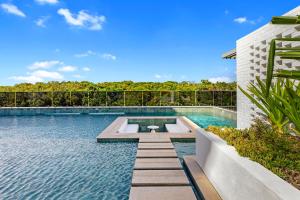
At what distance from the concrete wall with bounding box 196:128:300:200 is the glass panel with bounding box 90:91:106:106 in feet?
62.6

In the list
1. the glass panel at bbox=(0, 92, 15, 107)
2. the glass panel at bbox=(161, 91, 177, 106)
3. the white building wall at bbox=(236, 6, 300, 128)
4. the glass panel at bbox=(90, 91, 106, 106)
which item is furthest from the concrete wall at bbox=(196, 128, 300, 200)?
the glass panel at bbox=(0, 92, 15, 107)

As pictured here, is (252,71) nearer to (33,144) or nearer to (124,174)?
(124,174)

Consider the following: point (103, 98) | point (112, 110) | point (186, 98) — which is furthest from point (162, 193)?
→ point (103, 98)

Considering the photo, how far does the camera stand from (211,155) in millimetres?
4809

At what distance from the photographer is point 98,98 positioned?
79.4ft

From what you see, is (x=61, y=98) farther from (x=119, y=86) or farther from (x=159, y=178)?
(x=159, y=178)

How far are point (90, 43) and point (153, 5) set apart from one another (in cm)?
1257

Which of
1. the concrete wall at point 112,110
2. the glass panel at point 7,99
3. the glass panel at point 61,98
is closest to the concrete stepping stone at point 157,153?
the concrete wall at point 112,110

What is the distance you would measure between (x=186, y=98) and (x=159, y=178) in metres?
19.4

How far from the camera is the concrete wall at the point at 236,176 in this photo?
2.60 meters

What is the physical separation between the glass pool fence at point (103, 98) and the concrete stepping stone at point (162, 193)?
19.6m

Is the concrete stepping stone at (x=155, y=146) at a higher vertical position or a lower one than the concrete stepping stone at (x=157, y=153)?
higher

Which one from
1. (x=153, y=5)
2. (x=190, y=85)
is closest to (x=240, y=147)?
(x=190, y=85)

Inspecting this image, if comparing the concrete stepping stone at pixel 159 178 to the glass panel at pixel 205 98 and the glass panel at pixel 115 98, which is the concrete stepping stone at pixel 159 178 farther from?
the glass panel at pixel 115 98
